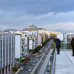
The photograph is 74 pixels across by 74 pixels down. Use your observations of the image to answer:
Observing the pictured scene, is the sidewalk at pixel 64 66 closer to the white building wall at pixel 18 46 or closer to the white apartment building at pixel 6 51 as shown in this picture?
the white apartment building at pixel 6 51

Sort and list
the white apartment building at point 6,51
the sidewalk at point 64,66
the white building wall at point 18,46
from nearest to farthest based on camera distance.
A: 1. the sidewalk at point 64,66
2. the white apartment building at point 6,51
3. the white building wall at point 18,46

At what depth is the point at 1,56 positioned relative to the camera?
42344mm

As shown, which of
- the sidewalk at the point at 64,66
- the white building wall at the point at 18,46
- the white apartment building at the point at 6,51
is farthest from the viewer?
the white building wall at the point at 18,46

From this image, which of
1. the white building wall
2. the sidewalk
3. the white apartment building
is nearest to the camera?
the sidewalk

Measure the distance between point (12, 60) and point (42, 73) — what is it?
48.8 meters

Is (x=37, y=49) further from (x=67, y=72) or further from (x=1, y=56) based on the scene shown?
(x=67, y=72)

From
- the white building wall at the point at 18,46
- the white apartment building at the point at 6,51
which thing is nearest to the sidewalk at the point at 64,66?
the white apartment building at the point at 6,51

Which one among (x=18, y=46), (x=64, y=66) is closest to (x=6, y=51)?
(x=18, y=46)

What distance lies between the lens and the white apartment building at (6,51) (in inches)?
1712

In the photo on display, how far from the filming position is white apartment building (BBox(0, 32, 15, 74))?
1712 inches

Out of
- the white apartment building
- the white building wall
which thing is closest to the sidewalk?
the white apartment building

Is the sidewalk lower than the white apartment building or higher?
higher

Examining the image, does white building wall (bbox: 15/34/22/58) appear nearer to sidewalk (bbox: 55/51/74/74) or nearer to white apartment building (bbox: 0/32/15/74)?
white apartment building (bbox: 0/32/15/74)

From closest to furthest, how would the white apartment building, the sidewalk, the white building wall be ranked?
the sidewalk, the white apartment building, the white building wall
